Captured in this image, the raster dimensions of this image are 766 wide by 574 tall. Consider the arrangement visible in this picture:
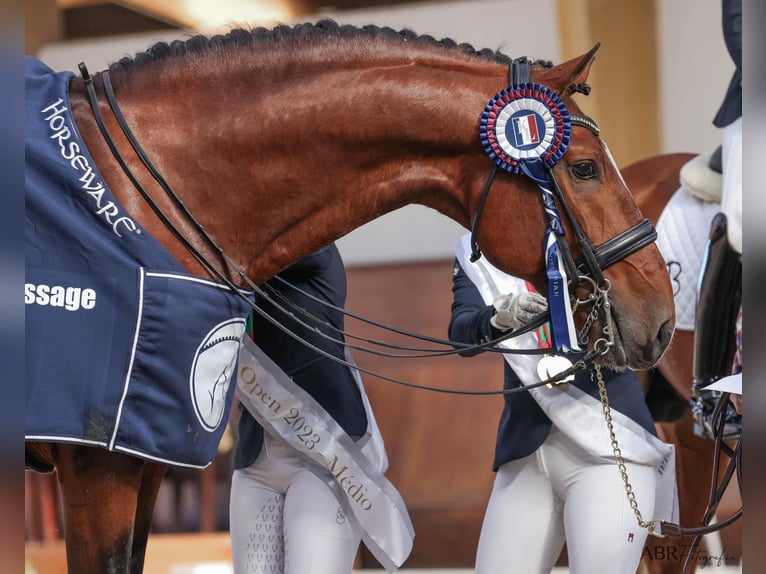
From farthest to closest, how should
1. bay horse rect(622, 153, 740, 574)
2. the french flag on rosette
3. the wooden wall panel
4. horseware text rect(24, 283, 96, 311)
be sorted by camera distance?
1. the wooden wall panel
2. bay horse rect(622, 153, 740, 574)
3. the french flag on rosette
4. horseware text rect(24, 283, 96, 311)

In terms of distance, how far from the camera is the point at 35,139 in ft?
4.98

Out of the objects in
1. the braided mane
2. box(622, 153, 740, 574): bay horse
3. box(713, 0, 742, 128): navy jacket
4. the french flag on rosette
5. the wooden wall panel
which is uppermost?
the wooden wall panel

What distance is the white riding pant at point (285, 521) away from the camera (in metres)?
1.90

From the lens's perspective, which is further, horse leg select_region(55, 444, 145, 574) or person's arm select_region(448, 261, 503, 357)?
person's arm select_region(448, 261, 503, 357)

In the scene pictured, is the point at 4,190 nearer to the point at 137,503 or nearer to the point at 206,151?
the point at 206,151

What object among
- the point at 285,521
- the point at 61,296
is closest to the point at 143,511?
the point at 285,521

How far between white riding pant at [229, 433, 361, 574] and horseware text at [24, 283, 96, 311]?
608 millimetres

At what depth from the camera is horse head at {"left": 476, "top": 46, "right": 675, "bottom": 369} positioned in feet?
5.34

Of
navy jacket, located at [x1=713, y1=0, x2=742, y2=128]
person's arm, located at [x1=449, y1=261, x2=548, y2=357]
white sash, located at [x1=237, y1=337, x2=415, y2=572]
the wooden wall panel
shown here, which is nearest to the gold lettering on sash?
white sash, located at [x1=237, y1=337, x2=415, y2=572]

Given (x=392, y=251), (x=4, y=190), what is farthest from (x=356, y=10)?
(x=4, y=190)

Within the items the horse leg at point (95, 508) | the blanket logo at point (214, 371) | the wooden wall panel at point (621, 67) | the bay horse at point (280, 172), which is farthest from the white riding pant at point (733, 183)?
the wooden wall panel at point (621, 67)

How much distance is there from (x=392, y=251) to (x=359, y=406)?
3.78 meters

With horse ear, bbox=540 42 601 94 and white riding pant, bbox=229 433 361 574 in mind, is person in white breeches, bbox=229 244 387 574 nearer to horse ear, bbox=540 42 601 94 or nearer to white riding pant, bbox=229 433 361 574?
white riding pant, bbox=229 433 361 574

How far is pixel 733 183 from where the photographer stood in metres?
2.79
